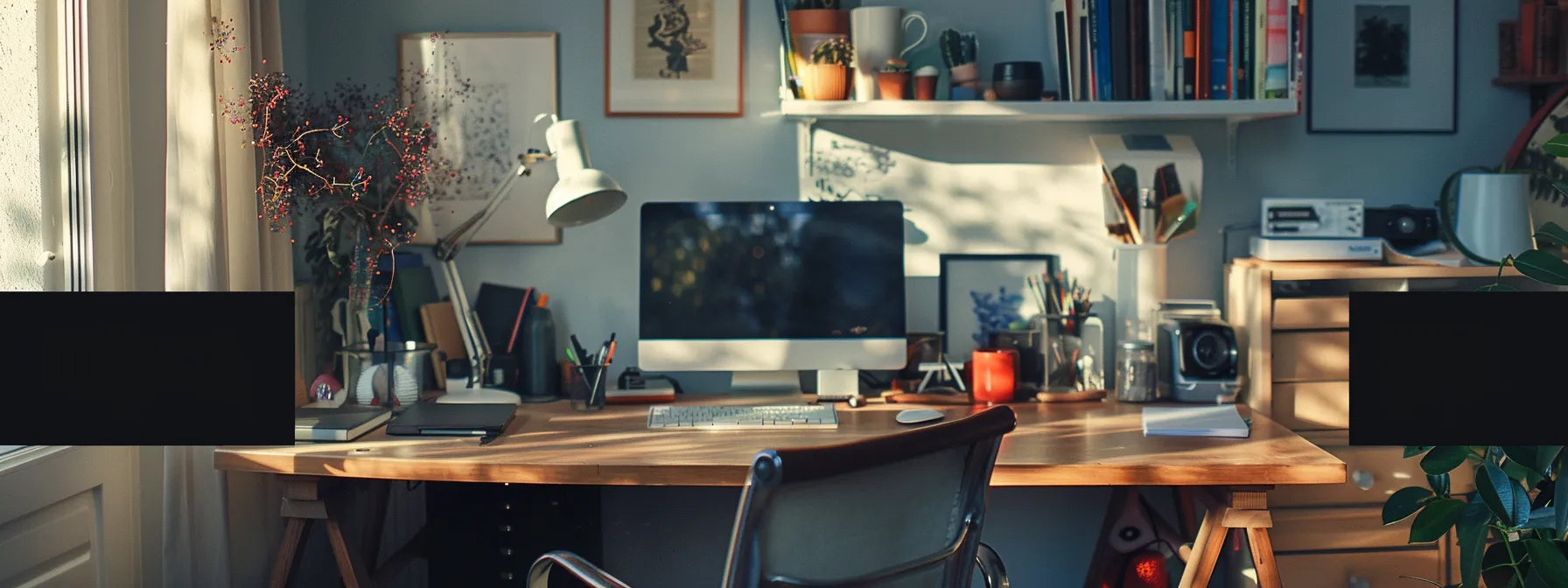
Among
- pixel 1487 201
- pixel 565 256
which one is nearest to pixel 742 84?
pixel 565 256

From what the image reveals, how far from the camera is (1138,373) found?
2576 millimetres

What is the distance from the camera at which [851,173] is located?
2.80 meters

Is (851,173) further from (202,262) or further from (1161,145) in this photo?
(202,262)

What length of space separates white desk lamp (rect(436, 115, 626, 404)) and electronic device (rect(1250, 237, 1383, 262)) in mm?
1445

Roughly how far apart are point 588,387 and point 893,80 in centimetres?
93

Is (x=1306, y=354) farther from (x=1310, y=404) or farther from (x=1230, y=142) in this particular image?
(x=1230, y=142)

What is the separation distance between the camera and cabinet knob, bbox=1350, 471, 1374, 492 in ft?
8.20

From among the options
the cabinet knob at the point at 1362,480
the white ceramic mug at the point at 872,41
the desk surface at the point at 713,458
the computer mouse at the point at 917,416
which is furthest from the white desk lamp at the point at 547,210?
the cabinet knob at the point at 1362,480

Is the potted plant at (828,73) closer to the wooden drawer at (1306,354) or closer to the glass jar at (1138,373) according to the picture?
the glass jar at (1138,373)

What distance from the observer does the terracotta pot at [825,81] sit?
256 centimetres

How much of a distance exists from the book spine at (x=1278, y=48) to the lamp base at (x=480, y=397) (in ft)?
5.76

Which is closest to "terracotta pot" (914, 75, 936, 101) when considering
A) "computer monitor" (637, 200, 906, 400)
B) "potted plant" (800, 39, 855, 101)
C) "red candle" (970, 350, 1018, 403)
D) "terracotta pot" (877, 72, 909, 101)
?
"terracotta pot" (877, 72, 909, 101)

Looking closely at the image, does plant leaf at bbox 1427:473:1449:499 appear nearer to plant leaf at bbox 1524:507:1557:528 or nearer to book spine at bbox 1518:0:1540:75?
plant leaf at bbox 1524:507:1557:528

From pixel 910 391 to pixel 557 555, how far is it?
1.20m
